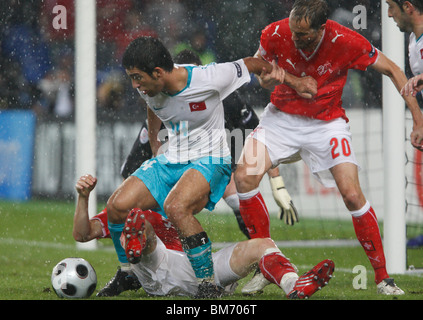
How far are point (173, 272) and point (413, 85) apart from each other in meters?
1.78

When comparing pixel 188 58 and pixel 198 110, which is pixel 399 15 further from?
pixel 188 58

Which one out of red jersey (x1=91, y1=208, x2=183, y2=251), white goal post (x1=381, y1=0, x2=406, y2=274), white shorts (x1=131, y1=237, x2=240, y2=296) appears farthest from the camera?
white goal post (x1=381, y1=0, x2=406, y2=274)

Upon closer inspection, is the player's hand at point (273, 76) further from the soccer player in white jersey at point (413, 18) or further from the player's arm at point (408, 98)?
the soccer player in white jersey at point (413, 18)

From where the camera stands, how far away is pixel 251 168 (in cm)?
495

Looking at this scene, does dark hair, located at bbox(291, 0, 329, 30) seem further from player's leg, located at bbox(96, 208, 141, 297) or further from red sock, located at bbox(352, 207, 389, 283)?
player's leg, located at bbox(96, 208, 141, 297)

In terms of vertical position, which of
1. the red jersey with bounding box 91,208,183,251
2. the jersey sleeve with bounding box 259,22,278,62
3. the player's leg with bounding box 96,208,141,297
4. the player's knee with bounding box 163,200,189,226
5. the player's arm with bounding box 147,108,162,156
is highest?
the jersey sleeve with bounding box 259,22,278,62

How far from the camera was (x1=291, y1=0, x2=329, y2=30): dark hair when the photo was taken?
4.76 m

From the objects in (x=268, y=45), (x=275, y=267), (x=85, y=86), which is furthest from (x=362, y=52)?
(x=85, y=86)

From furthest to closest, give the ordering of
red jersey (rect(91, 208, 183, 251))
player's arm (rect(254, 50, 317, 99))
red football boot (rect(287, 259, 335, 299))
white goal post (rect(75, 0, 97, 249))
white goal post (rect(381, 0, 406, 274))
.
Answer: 1. white goal post (rect(75, 0, 97, 249))
2. white goal post (rect(381, 0, 406, 274))
3. player's arm (rect(254, 50, 317, 99))
4. red jersey (rect(91, 208, 183, 251))
5. red football boot (rect(287, 259, 335, 299))

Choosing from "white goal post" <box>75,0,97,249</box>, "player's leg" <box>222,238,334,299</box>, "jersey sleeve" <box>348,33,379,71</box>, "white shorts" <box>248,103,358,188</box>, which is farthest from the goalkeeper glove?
"white goal post" <box>75,0,97,249</box>

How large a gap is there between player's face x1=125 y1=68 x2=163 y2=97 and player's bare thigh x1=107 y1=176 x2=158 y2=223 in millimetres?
545

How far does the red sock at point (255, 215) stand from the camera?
4980 millimetres
